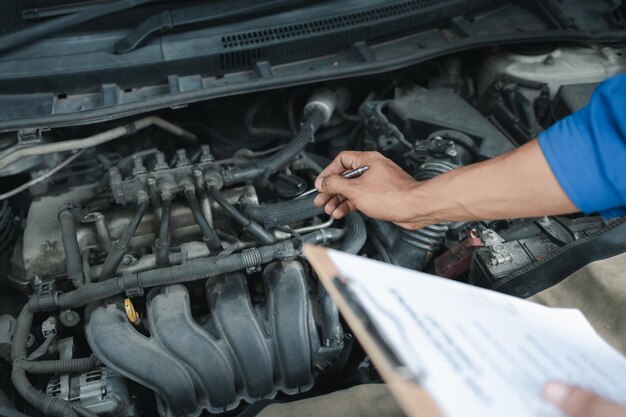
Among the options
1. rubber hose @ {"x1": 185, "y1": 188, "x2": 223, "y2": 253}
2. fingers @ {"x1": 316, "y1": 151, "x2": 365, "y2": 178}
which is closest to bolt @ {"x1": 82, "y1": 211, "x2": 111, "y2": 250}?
rubber hose @ {"x1": 185, "y1": 188, "x2": 223, "y2": 253}

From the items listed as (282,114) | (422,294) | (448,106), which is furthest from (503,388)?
(282,114)

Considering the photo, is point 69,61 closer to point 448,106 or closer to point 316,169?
point 316,169

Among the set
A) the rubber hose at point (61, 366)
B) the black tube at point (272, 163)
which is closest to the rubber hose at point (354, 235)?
the black tube at point (272, 163)

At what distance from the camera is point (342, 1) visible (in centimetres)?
163

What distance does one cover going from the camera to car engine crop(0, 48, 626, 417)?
1216 mm

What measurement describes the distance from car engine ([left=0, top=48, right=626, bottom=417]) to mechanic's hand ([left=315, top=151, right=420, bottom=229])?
0.22m

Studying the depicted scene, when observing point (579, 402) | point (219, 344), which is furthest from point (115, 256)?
point (579, 402)

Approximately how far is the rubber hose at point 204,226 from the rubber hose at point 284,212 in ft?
0.37

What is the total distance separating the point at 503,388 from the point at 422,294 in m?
0.16

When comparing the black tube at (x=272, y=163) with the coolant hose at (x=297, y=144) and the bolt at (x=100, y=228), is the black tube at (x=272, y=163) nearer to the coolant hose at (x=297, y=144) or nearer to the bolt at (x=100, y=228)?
the coolant hose at (x=297, y=144)

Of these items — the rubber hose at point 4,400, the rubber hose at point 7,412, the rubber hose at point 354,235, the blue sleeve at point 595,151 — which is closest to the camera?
the blue sleeve at point 595,151

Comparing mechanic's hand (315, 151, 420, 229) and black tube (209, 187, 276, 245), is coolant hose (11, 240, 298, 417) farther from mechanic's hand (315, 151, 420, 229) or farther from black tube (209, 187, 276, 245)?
mechanic's hand (315, 151, 420, 229)

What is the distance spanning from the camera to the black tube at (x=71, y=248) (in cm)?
125

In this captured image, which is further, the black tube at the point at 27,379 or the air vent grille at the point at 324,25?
the air vent grille at the point at 324,25
